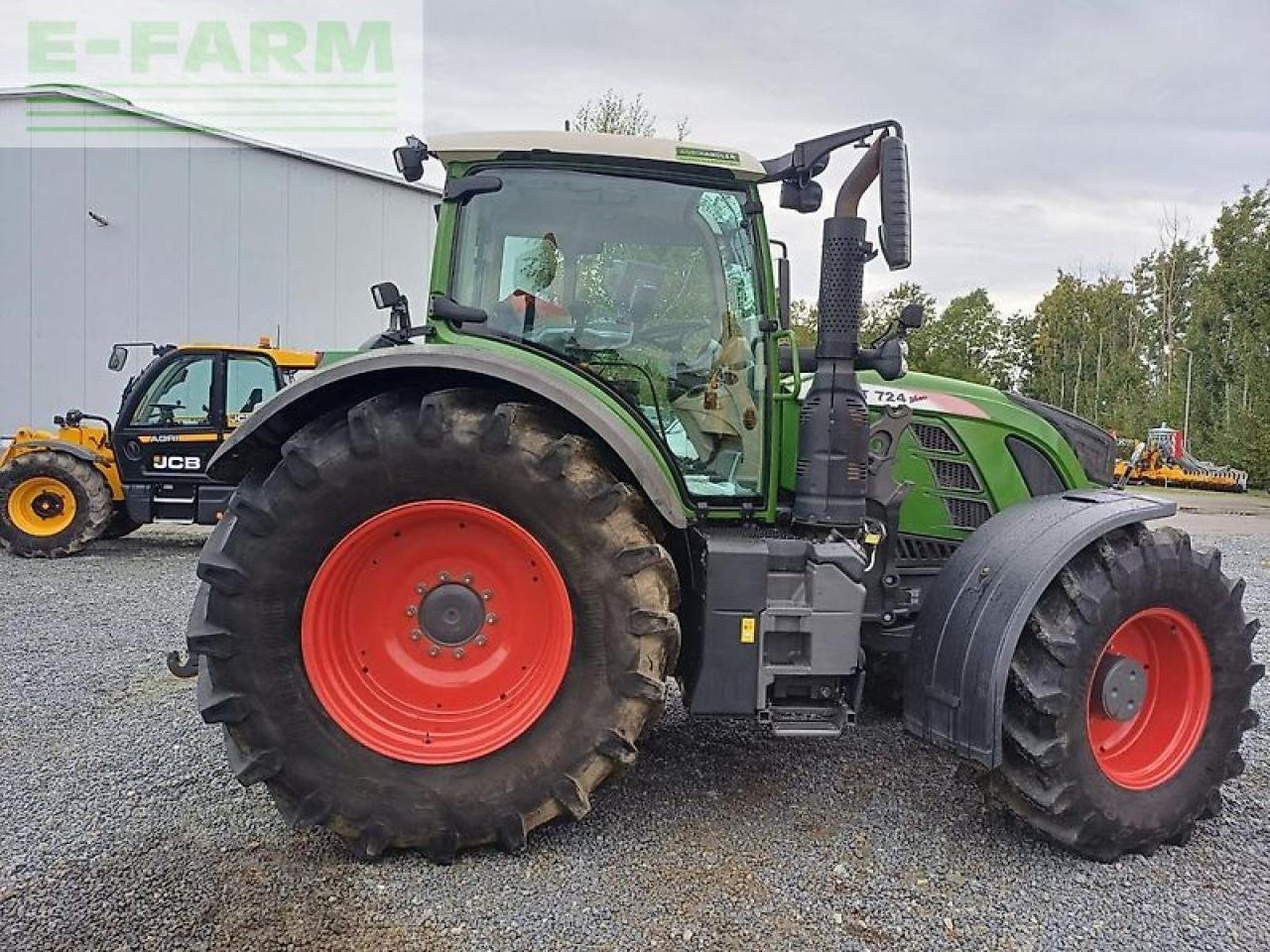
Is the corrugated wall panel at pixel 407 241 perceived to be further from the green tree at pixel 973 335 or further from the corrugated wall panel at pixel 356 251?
the green tree at pixel 973 335

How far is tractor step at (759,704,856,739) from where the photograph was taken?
10.5 feet

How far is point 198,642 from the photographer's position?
296 centimetres

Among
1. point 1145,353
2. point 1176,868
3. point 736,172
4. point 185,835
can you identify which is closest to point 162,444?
point 185,835

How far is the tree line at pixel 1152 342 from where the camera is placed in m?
28.6

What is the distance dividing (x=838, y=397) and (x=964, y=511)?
0.94 m

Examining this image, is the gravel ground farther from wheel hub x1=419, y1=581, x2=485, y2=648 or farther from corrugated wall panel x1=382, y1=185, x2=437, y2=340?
corrugated wall panel x1=382, y1=185, x2=437, y2=340

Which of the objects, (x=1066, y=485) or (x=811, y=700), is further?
(x=1066, y=485)

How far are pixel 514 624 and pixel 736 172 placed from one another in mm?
1793

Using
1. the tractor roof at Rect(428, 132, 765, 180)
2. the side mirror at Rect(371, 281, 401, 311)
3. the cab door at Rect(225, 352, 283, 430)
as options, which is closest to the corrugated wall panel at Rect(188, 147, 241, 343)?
the cab door at Rect(225, 352, 283, 430)

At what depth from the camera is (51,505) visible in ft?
32.5

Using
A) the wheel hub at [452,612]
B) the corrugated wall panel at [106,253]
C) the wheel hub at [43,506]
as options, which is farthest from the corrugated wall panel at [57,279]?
the wheel hub at [452,612]

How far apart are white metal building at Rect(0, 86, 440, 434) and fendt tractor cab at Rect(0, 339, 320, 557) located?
22.3 feet

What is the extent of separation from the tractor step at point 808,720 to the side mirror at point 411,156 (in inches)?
90.3

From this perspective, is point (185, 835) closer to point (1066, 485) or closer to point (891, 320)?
point (891, 320)
